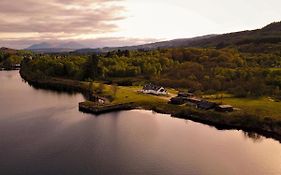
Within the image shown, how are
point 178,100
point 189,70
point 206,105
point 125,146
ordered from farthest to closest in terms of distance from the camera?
point 189,70
point 178,100
point 206,105
point 125,146

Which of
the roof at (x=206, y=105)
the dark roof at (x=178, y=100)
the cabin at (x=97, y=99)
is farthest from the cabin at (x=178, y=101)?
the cabin at (x=97, y=99)

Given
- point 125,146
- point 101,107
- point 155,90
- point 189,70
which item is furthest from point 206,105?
point 189,70

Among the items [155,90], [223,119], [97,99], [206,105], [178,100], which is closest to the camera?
[223,119]

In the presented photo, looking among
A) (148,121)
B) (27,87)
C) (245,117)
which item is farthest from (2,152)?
(27,87)

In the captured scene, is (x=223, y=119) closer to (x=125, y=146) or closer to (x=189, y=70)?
(x=125, y=146)

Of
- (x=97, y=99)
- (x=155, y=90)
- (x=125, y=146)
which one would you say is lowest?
(x=125, y=146)

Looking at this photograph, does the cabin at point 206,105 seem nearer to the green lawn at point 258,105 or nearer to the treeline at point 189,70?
the green lawn at point 258,105
